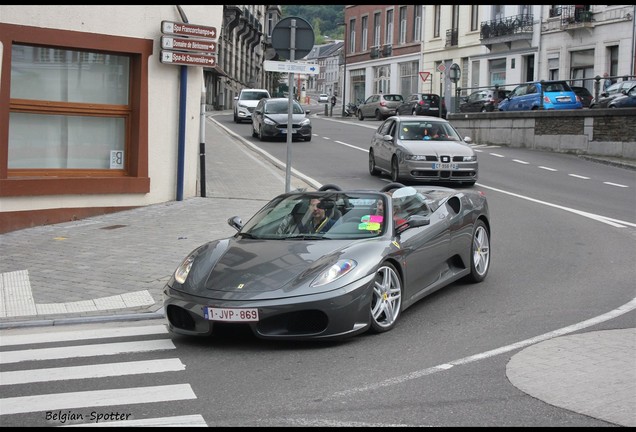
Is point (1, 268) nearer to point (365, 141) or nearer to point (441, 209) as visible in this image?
point (441, 209)

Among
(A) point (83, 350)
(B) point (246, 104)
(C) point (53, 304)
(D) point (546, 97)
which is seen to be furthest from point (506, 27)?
(A) point (83, 350)

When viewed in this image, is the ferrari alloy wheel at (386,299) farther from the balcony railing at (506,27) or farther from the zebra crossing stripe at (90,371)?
the balcony railing at (506,27)

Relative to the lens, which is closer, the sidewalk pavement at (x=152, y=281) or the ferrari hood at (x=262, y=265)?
the sidewalk pavement at (x=152, y=281)

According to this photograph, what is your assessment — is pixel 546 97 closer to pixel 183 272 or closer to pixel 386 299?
pixel 386 299

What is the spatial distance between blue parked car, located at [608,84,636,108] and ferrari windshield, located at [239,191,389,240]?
2071cm

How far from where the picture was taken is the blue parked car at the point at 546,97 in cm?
3091

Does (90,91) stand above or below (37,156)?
above

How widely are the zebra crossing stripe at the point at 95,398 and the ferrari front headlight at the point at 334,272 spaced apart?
1.45 metres

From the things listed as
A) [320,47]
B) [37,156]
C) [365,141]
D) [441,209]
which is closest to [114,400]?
[441,209]

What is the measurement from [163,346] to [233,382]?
142 centimetres

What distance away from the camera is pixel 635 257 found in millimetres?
10680

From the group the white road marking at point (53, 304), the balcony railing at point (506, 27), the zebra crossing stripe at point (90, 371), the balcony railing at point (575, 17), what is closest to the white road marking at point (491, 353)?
the zebra crossing stripe at point (90, 371)

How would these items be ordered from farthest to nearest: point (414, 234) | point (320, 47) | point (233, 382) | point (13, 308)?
point (320, 47)
point (13, 308)
point (414, 234)
point (233, 382)

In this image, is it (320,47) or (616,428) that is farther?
(320,47)
